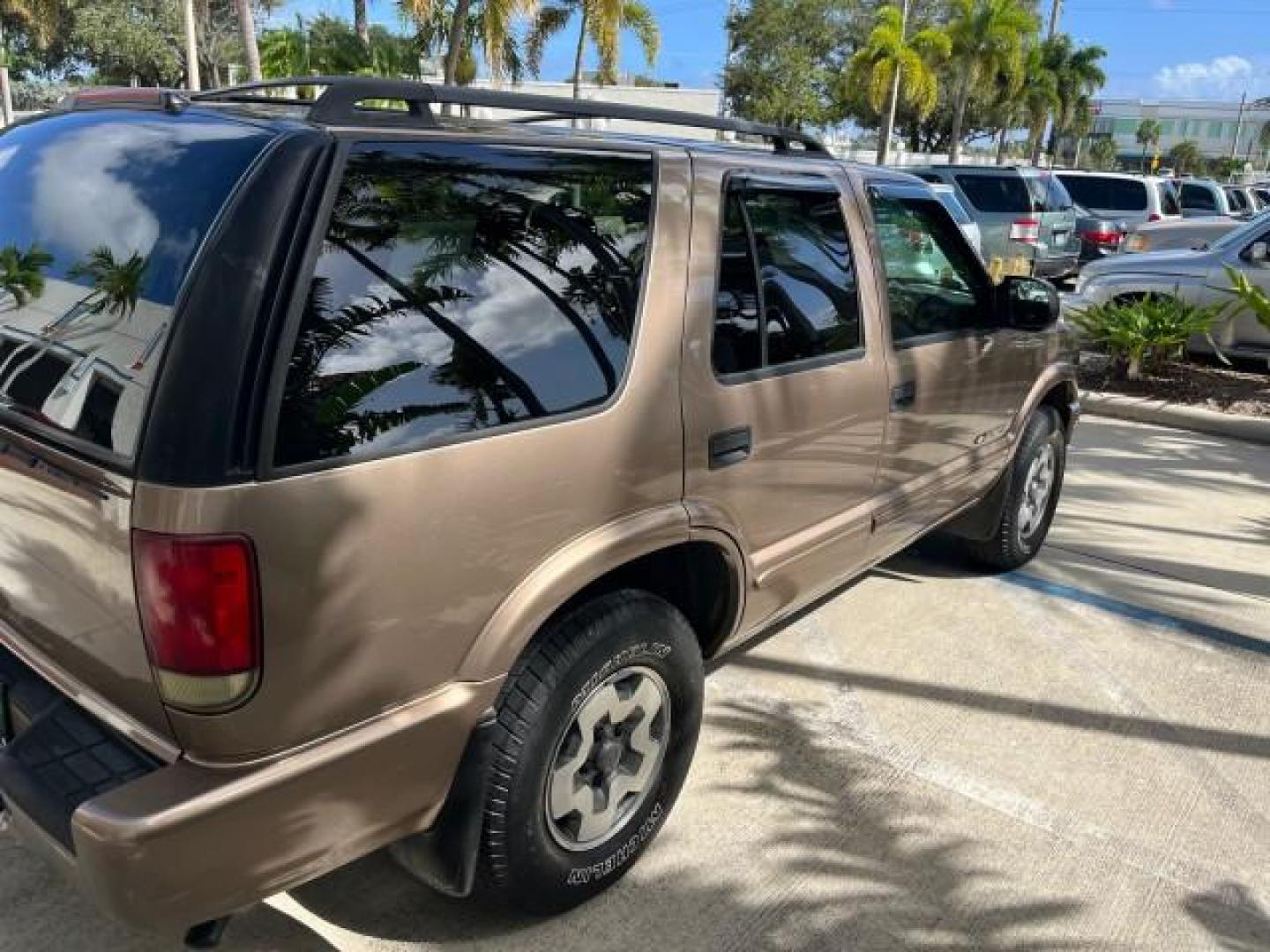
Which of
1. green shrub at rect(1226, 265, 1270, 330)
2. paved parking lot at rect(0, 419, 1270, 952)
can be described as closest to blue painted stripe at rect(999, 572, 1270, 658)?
paved parking lot at rect(0, 419, 1270, 952)

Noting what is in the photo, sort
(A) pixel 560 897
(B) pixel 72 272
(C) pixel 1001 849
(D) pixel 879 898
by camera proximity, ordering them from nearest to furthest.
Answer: (B) pixel 72 272, (A) pixel 560 897, (D) pixel 879 898, (C) pixel 1001 849

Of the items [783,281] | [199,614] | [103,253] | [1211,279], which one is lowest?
[1211,279]

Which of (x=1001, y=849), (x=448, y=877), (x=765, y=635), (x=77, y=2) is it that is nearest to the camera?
(x=448, y=877)

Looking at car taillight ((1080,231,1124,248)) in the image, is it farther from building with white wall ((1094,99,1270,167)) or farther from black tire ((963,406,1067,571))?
building with white wall ((1094,99,1270,167))

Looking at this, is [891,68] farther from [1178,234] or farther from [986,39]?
[1178,234]

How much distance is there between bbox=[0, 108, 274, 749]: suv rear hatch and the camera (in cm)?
186

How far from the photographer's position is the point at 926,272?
12.6 feet

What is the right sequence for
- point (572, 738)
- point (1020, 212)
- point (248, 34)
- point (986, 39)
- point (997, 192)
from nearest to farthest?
point (572, 738) < point (1020, 212) < point (997, 192) < point (248, 34) < point (986, 39)

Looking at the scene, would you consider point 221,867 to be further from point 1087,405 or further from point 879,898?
point 1087,405

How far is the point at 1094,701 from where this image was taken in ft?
12.5

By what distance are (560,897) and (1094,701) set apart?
2262 mm

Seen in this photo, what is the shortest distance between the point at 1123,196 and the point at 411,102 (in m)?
20.2

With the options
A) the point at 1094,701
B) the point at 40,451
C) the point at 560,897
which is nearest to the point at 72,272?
the point at 40,451

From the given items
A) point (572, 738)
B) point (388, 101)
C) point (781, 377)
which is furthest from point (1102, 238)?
point (572, 738)
